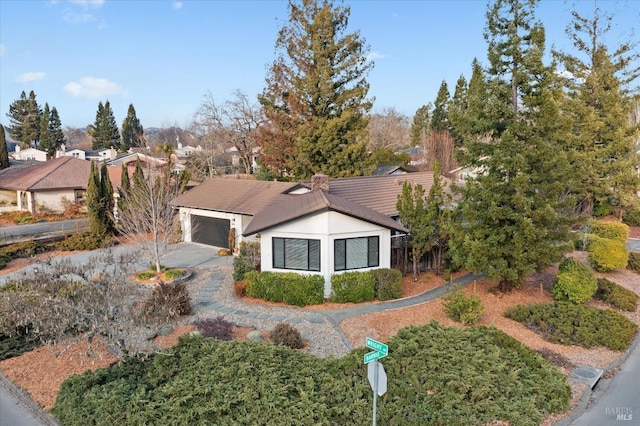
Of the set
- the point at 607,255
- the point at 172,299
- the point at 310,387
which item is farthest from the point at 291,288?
the point at 607,255

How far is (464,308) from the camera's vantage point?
1338cm

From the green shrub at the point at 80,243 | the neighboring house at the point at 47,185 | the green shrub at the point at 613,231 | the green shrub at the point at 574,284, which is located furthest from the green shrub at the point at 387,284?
the neighboring house at the point at 47,185

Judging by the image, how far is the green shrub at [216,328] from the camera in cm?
1234

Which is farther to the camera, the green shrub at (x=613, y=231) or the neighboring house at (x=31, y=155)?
the neighboring house at (x=31, y=155)

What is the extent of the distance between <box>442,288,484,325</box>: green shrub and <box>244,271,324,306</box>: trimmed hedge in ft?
14.6

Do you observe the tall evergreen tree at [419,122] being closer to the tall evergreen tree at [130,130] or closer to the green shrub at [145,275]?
the tall evergreen tree at [130,130]

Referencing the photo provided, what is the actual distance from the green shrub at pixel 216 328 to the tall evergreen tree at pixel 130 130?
7849cm

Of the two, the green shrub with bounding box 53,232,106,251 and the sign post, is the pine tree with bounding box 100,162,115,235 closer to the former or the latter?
the green shrub with bounding box 53,232,106,251

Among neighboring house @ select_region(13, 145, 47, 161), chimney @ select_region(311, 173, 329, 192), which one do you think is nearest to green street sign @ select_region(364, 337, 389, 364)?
chimney @ select_region(311, 173, 329, 192)

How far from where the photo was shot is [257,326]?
44.3ft

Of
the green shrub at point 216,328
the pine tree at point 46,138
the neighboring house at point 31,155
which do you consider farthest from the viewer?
the pine tree at point 46,138

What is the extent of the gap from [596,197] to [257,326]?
26.1m

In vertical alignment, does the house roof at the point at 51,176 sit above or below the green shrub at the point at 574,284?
above

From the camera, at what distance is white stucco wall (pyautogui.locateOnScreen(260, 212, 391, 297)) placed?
52.0 ft
